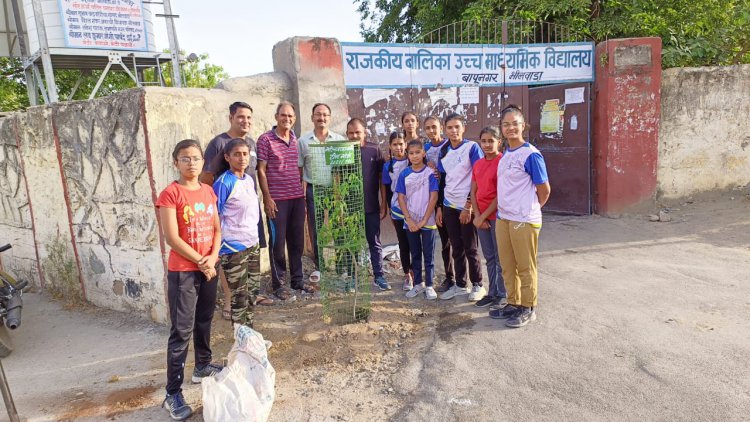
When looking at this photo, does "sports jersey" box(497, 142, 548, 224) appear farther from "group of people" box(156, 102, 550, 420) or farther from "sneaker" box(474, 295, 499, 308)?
"sneaker" box(474, 295, 499, 308)

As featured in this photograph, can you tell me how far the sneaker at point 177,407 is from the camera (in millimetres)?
2717

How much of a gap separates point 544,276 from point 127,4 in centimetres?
1168

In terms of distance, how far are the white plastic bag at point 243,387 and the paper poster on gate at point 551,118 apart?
606 cm

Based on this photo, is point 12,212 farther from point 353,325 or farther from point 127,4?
point 127,4

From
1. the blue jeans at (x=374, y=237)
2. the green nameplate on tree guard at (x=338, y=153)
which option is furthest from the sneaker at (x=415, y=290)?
the green nameplate on tree guard at (x=338, y=153)

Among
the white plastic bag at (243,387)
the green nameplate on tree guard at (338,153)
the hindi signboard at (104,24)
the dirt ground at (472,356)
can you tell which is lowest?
the dirt ground at (472,356)

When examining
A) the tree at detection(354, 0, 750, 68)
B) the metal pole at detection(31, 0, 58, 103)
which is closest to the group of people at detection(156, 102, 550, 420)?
the tree at detection(354, 0, 750, 68)

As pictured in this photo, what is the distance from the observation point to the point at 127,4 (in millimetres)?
11625

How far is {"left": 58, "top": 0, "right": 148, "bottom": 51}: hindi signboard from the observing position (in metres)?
11.0

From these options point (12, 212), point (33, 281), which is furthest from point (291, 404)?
point (12, 212)

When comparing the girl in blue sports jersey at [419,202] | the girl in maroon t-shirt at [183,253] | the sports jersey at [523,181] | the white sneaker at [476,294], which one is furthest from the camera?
the white sneaker at [476,294]

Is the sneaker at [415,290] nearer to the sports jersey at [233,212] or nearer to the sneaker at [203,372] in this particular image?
the sports jersey at [233,212]

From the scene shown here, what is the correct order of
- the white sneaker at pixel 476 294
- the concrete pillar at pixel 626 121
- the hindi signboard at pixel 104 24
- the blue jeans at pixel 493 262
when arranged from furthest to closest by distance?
the hindi signboard at pixel 104 24, the concrete pillar at pixel 626 121, the white sneaker at pixel 476 294, the blue jeans at pixel 493 262

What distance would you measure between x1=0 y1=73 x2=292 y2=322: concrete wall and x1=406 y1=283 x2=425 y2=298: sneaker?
63.7 inches
